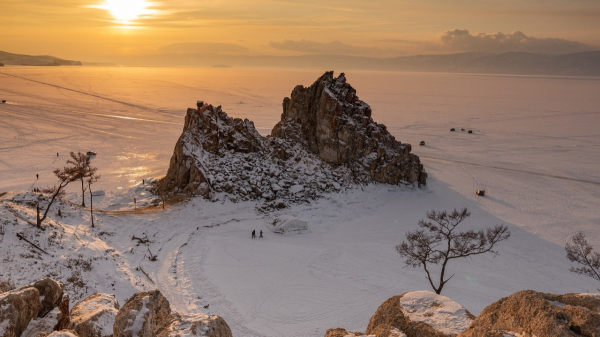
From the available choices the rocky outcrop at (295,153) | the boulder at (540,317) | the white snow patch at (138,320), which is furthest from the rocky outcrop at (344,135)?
the boulder at (540,317)

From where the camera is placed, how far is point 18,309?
12.1 meters

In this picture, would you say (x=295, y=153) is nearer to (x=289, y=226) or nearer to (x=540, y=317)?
(x=289, y=226)

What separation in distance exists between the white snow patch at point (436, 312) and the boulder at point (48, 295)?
12439mm

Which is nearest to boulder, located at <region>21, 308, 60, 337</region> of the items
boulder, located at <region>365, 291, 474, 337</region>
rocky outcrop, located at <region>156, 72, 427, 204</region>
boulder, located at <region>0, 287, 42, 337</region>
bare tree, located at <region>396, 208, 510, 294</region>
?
boulder, located at <region>0, 287, 42, 337</region>

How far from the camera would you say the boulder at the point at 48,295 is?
44.3 feet

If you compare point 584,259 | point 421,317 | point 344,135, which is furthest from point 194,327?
point 344,135

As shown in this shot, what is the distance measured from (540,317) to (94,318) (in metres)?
13.1

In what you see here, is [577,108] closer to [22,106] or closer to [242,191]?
[242,191]

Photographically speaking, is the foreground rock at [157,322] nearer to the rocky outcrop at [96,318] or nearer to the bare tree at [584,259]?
the rocky outcrop at [96,318]

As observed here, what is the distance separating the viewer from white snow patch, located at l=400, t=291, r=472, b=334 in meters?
10.8

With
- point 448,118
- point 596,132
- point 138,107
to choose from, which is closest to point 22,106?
point 138,107

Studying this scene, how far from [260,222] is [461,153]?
5119 centimetres

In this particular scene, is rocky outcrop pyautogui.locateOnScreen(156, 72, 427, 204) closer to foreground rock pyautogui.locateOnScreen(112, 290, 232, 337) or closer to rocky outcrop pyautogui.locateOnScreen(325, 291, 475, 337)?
foreground rock pyautogui.locateOnScreen(112, 290, 232, 337)

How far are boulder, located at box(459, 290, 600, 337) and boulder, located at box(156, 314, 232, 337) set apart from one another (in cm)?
649
